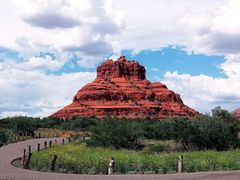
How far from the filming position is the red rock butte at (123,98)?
141500 millimetres

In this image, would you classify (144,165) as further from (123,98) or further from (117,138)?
(123,98)

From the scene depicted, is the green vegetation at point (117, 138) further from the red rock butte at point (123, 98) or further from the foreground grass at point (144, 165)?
the red rock butte at point (123, 98)

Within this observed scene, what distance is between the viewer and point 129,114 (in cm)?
13912

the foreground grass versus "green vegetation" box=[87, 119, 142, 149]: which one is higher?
"green vegetation" box=[87, 119, 142, 149]

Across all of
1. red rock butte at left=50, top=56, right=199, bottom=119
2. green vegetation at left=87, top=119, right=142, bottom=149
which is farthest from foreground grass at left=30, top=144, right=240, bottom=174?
red rock butte at left=50, top=56, right=199, bottom=119

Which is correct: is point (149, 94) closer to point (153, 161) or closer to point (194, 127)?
point (194, 127)

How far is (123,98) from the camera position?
149750 millimetres

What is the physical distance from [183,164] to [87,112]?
11979 cm

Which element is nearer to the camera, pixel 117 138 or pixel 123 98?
pixel 117 138

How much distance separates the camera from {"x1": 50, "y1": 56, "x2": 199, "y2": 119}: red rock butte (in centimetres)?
14150

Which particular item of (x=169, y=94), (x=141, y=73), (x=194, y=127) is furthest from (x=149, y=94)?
(x=194, y=127)

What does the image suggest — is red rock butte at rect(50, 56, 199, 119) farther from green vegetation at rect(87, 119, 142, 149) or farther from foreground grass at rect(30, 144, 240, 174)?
foreground grass at rect(30, 144, 240, 174)

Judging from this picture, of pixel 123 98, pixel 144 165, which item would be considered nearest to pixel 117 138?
pixel 144 165

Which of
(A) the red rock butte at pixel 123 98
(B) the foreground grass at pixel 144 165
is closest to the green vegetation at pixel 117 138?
(B) the foreground grass at pixel 144 165
